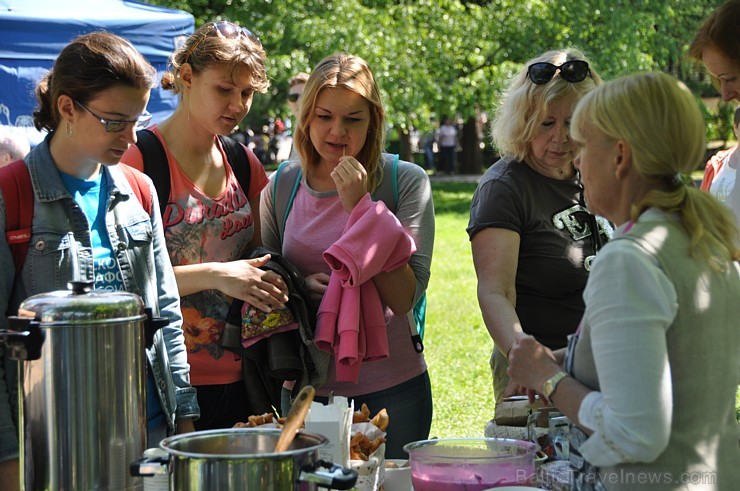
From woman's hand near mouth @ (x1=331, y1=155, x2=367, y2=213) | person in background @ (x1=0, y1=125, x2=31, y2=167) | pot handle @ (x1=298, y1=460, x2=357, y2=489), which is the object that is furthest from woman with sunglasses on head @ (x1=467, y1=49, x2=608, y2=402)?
person in background @ (x1=0, y1=125, x2=31, y2=167)

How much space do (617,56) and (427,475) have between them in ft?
47.7

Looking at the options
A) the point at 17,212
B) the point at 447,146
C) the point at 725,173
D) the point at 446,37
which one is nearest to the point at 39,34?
the point at 17,212

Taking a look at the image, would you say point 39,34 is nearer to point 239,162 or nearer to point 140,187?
point 239,162

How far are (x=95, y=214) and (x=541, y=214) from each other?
125 centimetres

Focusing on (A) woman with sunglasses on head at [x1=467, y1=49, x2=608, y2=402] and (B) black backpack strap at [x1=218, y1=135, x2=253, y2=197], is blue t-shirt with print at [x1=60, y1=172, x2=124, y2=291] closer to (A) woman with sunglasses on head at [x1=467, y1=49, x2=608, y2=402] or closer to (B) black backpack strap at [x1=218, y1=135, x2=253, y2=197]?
(B) black backpack strap at [x1=218, y1=135, x2=253, y2=197]

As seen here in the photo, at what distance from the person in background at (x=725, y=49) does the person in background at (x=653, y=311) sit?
1257 millimetres

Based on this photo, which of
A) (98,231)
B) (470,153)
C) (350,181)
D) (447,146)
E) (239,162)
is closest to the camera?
(98,231)

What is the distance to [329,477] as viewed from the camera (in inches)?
59.3

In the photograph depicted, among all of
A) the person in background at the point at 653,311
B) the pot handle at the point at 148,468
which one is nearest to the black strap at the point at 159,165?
the pot handle at the point at 148,468

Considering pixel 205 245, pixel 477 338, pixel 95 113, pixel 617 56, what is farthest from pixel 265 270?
pixel 617 56

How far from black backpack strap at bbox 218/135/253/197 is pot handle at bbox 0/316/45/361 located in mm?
1260

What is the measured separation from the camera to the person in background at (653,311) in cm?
151

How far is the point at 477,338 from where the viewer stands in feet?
26.6

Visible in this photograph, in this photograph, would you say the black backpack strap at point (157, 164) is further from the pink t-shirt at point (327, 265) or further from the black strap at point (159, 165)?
the pink t-shirt at point (327, 265)
